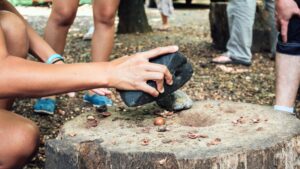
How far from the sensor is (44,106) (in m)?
3.38

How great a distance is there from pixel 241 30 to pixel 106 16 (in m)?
2.18

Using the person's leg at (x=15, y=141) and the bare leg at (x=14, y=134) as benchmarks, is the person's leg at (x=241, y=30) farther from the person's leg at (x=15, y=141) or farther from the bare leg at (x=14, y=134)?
the person's leg at (x=15, y=141)

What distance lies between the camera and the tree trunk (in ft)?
23.1

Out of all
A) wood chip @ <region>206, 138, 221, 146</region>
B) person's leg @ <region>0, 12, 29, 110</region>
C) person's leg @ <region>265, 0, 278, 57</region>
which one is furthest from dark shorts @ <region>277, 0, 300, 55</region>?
person's leg @ <region>265, 0, 278, 57</region>

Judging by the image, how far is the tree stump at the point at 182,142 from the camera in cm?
181

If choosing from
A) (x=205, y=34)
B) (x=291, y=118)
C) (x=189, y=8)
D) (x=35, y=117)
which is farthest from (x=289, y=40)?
(x=189, y=8)

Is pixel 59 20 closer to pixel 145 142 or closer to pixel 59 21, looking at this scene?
pixel 59 21

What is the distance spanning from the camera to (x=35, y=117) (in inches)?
134

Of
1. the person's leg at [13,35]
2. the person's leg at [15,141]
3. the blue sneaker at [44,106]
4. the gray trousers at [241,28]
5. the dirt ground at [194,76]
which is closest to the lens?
the person's leg at [15,141]

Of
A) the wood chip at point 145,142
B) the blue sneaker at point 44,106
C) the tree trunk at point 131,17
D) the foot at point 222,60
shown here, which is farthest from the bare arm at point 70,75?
the tree trunk at point 131,17

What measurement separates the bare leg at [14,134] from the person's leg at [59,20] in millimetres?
814

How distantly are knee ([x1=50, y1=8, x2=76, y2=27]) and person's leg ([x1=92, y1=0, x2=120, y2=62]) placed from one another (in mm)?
145

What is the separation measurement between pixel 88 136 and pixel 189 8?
35.5 ft

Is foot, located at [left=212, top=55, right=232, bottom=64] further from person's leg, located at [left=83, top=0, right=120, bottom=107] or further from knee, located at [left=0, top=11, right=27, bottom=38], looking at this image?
knee, located at [left=0, top=11, right=27, bottom=38]
